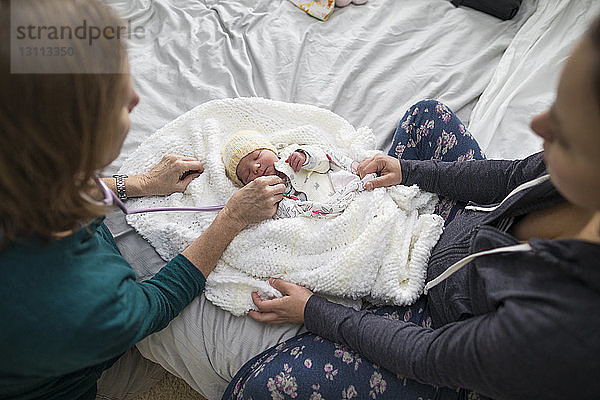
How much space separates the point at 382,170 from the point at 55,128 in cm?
76

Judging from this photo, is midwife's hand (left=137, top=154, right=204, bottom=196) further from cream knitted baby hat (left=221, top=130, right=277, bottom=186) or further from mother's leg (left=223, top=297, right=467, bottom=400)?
mother's leg (left=223, top=297, right=467, bottom=400)

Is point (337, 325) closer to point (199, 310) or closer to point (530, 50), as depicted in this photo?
point (199, 310)

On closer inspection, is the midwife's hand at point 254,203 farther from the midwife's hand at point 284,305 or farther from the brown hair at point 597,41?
the brown hair at point 597,41

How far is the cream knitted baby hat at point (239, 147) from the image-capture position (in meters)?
1.20

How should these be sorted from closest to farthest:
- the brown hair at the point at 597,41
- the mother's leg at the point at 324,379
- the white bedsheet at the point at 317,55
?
the brown hair at the point at 597,41
the mother's leg at the point at 324,379
the white bedsheet at the point at 317,55

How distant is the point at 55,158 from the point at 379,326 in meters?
0.62

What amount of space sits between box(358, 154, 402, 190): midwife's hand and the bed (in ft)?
0.79

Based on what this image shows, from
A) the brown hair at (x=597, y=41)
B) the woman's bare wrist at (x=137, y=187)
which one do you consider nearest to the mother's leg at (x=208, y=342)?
the woman's bare wrist at (x=137, y=187)

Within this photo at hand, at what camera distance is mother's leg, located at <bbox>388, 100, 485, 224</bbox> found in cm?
114

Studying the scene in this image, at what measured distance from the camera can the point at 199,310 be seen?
3.47 feet

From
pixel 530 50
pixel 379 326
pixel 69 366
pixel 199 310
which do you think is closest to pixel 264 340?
pixel 199 310

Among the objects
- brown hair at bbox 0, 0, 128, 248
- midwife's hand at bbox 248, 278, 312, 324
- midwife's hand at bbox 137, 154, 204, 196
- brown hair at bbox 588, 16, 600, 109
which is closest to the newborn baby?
midwife's hand at bbox 137, 154, 204, 196

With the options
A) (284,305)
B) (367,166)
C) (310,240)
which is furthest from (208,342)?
(367,166)

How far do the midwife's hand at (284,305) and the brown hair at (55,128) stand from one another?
1.48 ft
